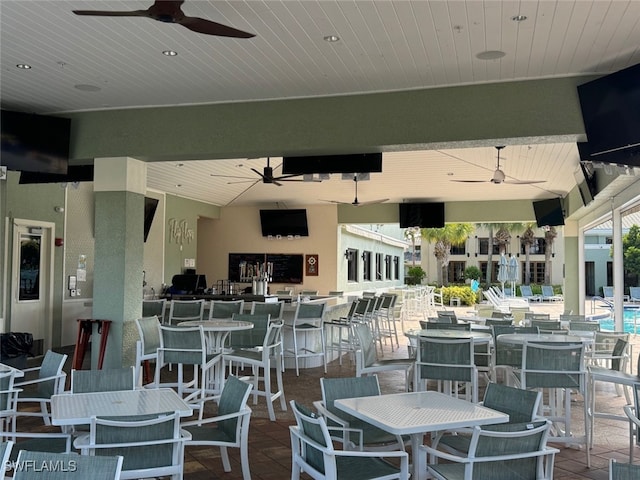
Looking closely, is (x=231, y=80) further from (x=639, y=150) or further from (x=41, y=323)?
(x=41, y=323)

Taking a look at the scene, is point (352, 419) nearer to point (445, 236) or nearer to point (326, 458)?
point (326, 458)

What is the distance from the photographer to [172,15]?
3.64 metres

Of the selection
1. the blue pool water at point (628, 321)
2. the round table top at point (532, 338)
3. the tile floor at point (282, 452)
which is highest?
the round table top at point (532, 338)

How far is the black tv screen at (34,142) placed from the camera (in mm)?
6703

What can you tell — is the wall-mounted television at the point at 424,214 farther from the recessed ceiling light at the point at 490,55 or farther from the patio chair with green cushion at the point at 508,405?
the patio chair with green cushion at the point at 508,405

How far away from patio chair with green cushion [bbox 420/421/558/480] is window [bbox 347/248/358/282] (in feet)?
48.2

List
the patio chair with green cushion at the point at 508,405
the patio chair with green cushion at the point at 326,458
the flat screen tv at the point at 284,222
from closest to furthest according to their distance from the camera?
the patio chair with green cushion at the point at 326,458 → the patio chair with green cushion at the point at 508,405 → the flat screen tv at the point at 284,222

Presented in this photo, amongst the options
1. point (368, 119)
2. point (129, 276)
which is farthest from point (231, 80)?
point (129, 276)

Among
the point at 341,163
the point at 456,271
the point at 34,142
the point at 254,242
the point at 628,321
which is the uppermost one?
the point at 34,142

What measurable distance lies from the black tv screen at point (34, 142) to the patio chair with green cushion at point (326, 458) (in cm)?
515

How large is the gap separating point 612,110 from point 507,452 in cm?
372

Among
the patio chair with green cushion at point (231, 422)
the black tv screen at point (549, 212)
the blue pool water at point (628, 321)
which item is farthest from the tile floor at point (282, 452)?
the blue pool water at point (628, 321)

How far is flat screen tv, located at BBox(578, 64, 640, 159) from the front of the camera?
16.8 ft

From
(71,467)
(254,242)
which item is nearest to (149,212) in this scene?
(254,242)
